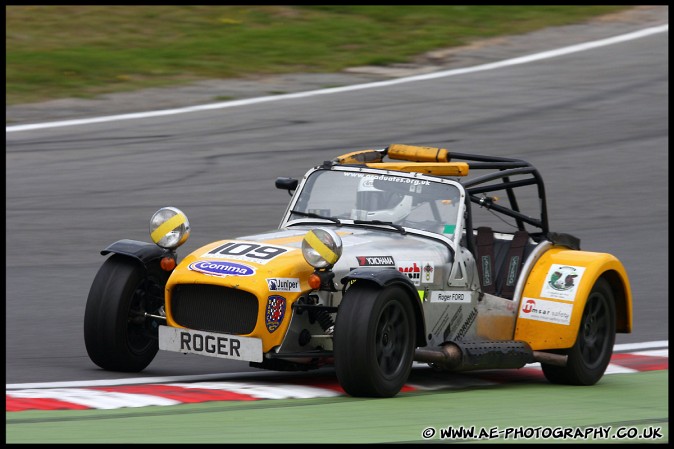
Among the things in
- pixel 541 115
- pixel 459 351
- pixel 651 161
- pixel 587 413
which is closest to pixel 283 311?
pixel 459 351

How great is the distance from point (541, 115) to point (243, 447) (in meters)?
15.1

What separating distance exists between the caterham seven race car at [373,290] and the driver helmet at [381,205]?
0.01 m

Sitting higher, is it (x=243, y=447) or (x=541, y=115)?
(x=541, y=115)

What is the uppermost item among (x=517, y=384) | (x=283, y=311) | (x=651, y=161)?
(x=651, y=161)

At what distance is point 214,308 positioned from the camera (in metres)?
8.58

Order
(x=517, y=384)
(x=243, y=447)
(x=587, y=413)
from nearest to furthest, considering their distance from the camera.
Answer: (x=243, y=447)
(x=587, y=413)
(x=517, y=384)

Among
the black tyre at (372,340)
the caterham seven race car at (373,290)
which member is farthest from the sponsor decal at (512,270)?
the black tyre at (372,340)

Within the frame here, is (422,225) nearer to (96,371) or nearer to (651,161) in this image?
(96,371)

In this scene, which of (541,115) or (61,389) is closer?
(61,389)

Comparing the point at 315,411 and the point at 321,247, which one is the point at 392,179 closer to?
the point at 321,247

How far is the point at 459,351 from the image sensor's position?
352 inches

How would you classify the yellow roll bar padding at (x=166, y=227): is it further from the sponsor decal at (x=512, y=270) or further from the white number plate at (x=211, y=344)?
the sponsor decal at (x=512, y=270)

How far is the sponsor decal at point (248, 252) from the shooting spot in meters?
8.56

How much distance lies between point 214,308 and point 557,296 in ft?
8.68
